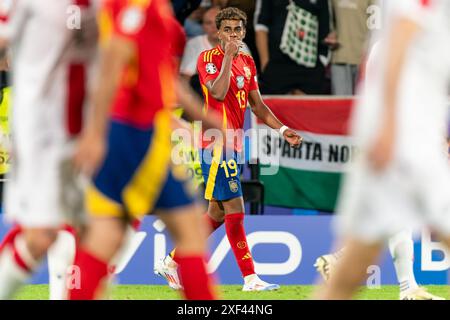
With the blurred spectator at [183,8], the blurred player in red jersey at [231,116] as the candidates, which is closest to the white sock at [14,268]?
the blurred player in red jersey at [231,116]

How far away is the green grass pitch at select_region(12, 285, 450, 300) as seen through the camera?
9914 mm

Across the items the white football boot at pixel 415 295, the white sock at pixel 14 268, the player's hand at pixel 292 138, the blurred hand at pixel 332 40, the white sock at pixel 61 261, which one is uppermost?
the blurred hand at pixel 332 40

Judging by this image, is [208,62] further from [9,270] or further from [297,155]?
[9,270]

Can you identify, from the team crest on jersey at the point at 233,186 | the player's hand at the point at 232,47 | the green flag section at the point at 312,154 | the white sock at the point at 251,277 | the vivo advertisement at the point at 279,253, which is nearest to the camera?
the player's hand at the point at 232,47

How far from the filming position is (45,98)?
619 cm

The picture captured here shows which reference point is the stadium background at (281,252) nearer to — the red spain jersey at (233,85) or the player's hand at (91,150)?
the red spain jersey at (233,85)

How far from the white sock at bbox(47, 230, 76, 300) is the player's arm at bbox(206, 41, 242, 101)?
237 centimetres

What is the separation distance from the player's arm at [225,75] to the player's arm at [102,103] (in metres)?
4.15

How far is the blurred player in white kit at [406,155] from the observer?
5496 millimetres

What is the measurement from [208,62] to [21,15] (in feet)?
13.0

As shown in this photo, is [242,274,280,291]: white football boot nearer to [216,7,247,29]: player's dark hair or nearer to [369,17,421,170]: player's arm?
[216,7,247,29]: player's dark hair

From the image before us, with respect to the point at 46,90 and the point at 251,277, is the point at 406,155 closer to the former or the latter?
the point at 46,90

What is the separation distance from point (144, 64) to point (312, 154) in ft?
20.6

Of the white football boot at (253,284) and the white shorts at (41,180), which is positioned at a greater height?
the white shorts at (41,180)
